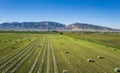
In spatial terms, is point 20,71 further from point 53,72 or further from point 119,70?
point 119,70

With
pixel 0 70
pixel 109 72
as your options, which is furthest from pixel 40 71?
pixel 109 72

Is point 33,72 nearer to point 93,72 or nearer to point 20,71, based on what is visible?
point 20,71

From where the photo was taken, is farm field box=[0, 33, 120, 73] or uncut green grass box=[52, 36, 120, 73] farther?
uncut green grass box=[52, 36, 120, 73]

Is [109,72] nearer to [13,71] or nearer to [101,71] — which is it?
[101,71]

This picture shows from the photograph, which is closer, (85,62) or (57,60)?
(85,62)

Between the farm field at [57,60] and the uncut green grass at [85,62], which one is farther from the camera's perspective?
the uncut green grass at [85,62]

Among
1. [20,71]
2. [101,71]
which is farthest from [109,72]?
[20,71]

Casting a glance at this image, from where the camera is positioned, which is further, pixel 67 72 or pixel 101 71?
pixel 101 71

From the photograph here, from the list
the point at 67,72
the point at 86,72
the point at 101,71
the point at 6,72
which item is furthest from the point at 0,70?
the point at 101,71
